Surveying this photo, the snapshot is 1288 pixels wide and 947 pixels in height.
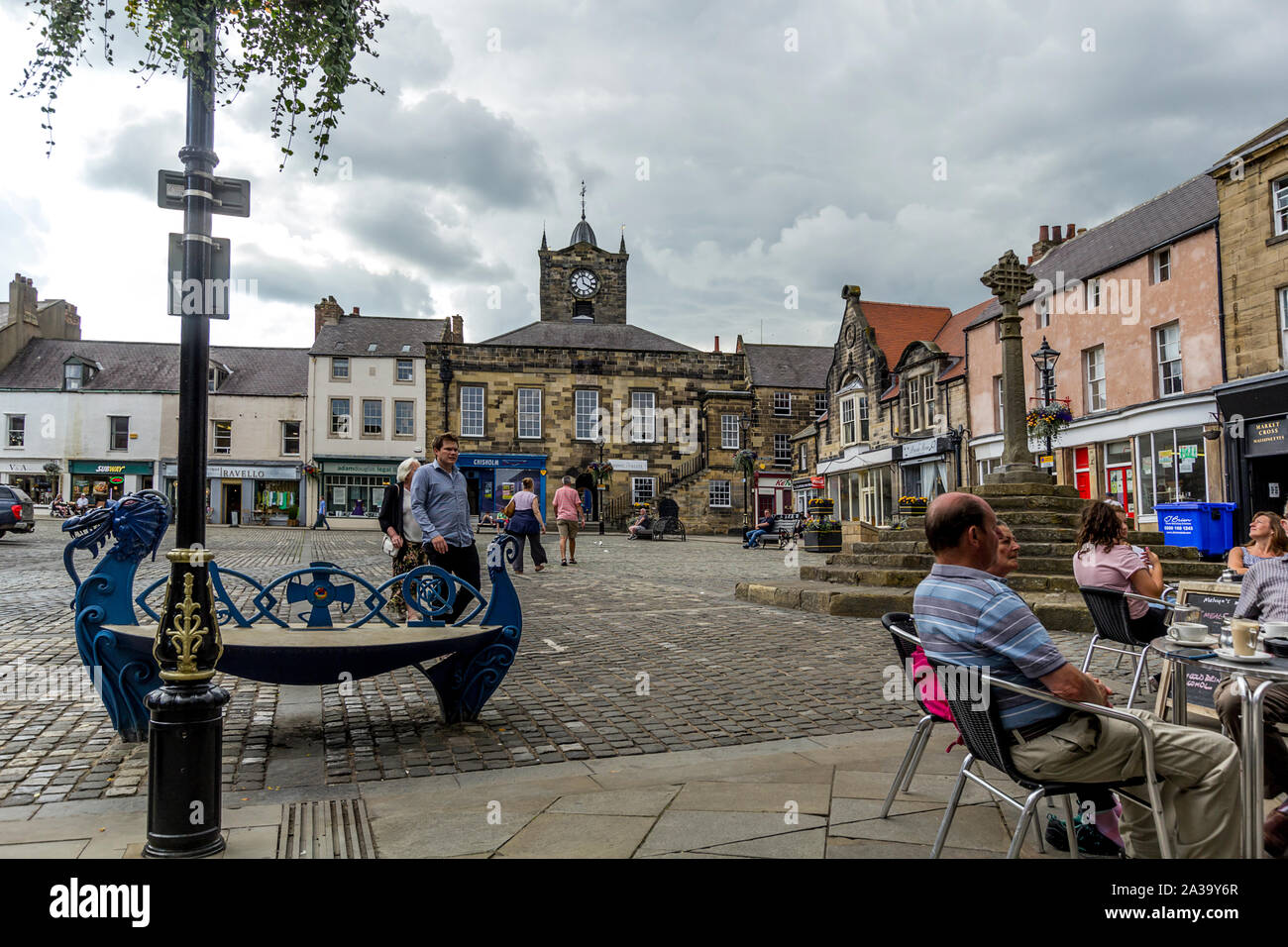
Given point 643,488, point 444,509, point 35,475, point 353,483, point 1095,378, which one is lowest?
point 444,509

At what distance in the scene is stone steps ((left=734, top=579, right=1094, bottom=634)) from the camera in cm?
884

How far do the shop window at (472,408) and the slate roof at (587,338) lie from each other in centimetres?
248

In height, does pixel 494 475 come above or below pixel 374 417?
below

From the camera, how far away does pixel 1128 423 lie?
65.6 ft

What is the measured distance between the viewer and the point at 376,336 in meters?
41.4

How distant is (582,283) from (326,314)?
46.8ft

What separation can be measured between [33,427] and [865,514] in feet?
121

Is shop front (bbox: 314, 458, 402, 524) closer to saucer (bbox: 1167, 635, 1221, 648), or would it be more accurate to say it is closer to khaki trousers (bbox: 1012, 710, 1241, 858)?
saucer (bbox: 1167, 635, 1221, 648)

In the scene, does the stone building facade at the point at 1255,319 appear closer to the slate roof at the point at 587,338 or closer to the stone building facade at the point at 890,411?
the stone building facade at the point at 890,411

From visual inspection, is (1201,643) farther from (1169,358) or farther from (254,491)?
(254,491)

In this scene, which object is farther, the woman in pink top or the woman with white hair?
the woman with white hair

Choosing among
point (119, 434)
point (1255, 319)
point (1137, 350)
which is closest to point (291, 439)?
point (119, 434)

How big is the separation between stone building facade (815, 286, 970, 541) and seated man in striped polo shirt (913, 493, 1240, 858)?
2229cm

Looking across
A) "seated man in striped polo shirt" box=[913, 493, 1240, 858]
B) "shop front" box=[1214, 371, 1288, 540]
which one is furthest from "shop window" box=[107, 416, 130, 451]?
"seated man in striped polo shirt" box=[913, 493, 1240, 858]
